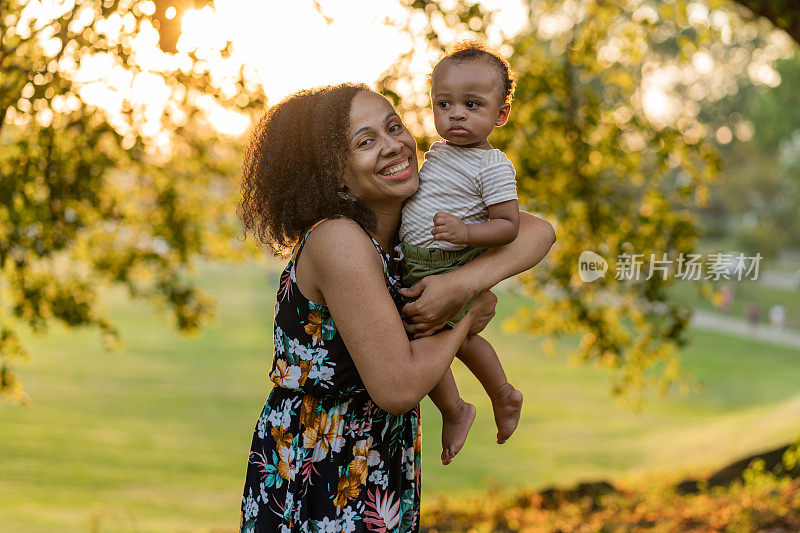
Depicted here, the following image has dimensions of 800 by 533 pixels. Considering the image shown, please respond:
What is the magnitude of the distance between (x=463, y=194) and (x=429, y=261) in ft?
0.57

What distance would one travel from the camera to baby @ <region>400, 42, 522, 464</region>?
6.11ft

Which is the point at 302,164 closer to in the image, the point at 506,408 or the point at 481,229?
the point at 481,229

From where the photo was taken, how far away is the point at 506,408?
2.10 meters

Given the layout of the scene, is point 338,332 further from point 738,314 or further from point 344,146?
point 738,314

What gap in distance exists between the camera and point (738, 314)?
2700cm

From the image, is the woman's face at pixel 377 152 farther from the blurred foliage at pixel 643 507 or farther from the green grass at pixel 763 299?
the green grass at pixel 763 299

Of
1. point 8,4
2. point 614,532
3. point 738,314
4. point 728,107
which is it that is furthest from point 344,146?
point 728,107

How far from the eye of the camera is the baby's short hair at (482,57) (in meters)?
1.99

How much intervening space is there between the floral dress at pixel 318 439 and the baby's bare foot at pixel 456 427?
0.59 ft

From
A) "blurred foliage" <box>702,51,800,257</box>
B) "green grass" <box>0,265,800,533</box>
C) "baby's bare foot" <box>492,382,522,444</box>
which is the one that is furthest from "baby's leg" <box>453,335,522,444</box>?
"blurred foliage" <box>702,51,800,257</box>

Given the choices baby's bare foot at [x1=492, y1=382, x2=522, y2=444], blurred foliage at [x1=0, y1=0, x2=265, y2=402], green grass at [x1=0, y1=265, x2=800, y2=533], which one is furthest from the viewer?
green grass at [x1=0, y1=265, x2=800, y2=533]

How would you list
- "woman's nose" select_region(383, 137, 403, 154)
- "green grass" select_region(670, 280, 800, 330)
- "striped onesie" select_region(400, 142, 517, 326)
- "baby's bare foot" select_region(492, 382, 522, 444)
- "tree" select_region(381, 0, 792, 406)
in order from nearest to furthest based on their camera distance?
1. "woman's nose" select_region(383, 137, 403, 154)
2. "striped onesie" select_region(400, 142, 517, 326)
3. "baby's bare foot" select_region(492, 382, 522, 444)
4. "tree" select_region(381, 0, 792, 406)
5. "green grass" select_region(670, 280, 800, 330)

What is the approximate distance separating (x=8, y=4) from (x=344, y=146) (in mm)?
2344

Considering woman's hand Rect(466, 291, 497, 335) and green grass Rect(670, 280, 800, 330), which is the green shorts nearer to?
woman's hand Rect(466, 291, 497, 335)
